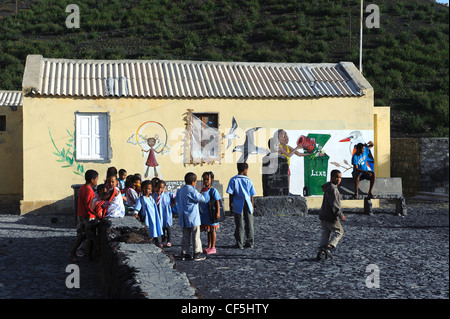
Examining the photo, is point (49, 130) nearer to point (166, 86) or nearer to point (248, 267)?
point (166, 86)

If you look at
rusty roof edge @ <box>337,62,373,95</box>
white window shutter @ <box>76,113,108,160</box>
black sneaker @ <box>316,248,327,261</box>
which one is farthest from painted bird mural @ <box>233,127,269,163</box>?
black sneaker @ <box>316,248,327,261</box>

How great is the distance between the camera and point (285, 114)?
1803cm

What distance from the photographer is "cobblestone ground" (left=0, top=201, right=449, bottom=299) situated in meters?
7.13

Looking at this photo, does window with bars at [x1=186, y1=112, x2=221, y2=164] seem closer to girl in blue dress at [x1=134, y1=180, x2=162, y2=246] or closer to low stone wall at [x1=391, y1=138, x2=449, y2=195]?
low stone wall at [x1=391, y1=138, x2=449, y2=195]

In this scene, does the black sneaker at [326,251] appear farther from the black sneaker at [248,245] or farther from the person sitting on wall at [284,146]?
the person sitting on wall at [284,146]

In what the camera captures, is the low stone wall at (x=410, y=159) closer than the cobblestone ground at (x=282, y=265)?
No

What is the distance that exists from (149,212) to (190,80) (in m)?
8.84

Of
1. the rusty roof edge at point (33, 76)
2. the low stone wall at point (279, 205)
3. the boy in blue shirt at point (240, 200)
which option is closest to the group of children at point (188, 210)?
the boy in blue shirt at point (240, 200)

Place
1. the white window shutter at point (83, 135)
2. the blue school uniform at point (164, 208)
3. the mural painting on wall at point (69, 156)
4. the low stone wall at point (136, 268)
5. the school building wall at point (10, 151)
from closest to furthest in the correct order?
the low stone wall at point (136, 268)
the blue school uniform at point (164, 208)
the mural painting on wall at point (69, 156)
the white window shutter at point (83, 135)
the school building wall at point (10, 151)

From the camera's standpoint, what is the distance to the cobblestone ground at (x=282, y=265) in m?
7.13

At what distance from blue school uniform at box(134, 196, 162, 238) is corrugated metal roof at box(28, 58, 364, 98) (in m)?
7.59

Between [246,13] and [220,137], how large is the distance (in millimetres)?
36880

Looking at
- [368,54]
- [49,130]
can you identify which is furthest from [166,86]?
[368,54]

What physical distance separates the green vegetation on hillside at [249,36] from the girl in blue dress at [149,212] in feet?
88.4
